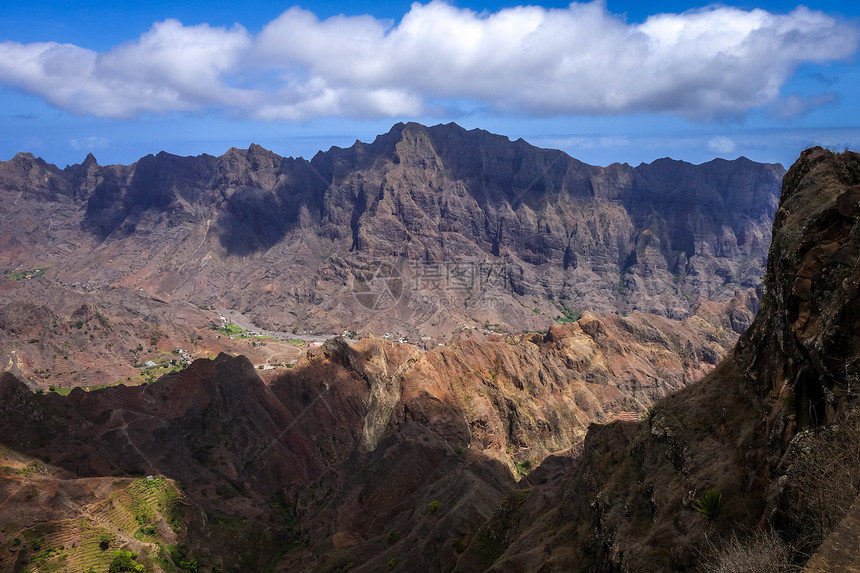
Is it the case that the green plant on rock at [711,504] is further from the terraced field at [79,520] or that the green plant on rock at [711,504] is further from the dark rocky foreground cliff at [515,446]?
the terraced field at [79,520]

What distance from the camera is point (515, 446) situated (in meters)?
81.1

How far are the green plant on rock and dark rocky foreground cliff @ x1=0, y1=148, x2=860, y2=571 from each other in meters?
0.16

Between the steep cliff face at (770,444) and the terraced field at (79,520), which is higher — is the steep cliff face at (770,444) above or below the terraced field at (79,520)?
above

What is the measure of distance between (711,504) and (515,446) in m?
63.0

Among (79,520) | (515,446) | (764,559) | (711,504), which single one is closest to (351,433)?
(515,446)

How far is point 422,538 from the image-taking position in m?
49.3

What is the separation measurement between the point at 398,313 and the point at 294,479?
114 meters

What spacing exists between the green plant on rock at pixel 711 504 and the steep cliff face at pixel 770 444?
14 cm

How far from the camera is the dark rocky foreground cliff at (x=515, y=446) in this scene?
18.5 metres

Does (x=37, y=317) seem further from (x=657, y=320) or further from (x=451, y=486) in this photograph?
(x=657, y=320)

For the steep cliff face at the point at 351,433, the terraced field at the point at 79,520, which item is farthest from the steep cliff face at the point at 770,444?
the terraced field at the point at 79,520

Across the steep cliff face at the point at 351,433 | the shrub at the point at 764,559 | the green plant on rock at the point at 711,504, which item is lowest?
the steep cliff face at the point at 351,433

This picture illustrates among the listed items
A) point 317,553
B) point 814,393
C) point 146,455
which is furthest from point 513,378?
point 814,393

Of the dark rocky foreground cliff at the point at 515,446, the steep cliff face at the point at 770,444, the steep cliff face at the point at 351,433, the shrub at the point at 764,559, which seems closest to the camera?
the shrub at the point at 764,559
